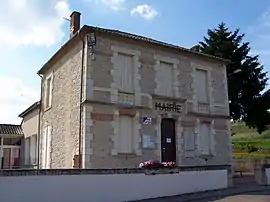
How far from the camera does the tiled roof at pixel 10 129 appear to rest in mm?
24889

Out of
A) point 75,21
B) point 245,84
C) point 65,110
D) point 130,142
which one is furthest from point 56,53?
point 245,84

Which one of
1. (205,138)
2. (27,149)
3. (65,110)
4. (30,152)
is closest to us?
(65,110)

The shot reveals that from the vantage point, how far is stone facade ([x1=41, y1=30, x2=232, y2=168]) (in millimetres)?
15141

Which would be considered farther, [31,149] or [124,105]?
[31,149]

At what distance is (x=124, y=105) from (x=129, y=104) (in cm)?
30

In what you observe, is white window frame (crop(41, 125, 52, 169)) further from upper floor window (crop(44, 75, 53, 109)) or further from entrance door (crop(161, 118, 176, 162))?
entrance door (crop(161, 118, 176, 162))

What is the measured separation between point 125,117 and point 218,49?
14.3m

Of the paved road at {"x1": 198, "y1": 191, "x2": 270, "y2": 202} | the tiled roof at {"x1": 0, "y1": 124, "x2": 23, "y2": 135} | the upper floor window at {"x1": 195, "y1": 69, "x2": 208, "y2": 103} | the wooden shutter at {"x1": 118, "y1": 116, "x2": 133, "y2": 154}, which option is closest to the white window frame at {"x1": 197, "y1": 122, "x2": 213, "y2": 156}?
the upper floor window at {"x1": 195, "y1": 69, "x2": 208, "y2": 103}

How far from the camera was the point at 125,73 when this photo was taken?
16422 millimetres

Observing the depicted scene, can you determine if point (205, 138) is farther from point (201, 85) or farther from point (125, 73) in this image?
point (125, 73)

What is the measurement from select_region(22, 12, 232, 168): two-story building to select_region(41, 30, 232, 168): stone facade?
0.04 metres

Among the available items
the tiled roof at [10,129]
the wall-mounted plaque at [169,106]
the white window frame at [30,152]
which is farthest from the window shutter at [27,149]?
the wall-mounted plaque at [169,106]

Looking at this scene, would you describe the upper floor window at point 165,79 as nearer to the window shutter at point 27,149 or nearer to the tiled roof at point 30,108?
the tiled roof at point 30,108

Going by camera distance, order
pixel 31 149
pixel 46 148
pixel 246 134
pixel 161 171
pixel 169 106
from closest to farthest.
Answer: pixel 161 171 < pixel 169 106 < pixel 46 148 < pixel 31 149 < pixel 246 134
